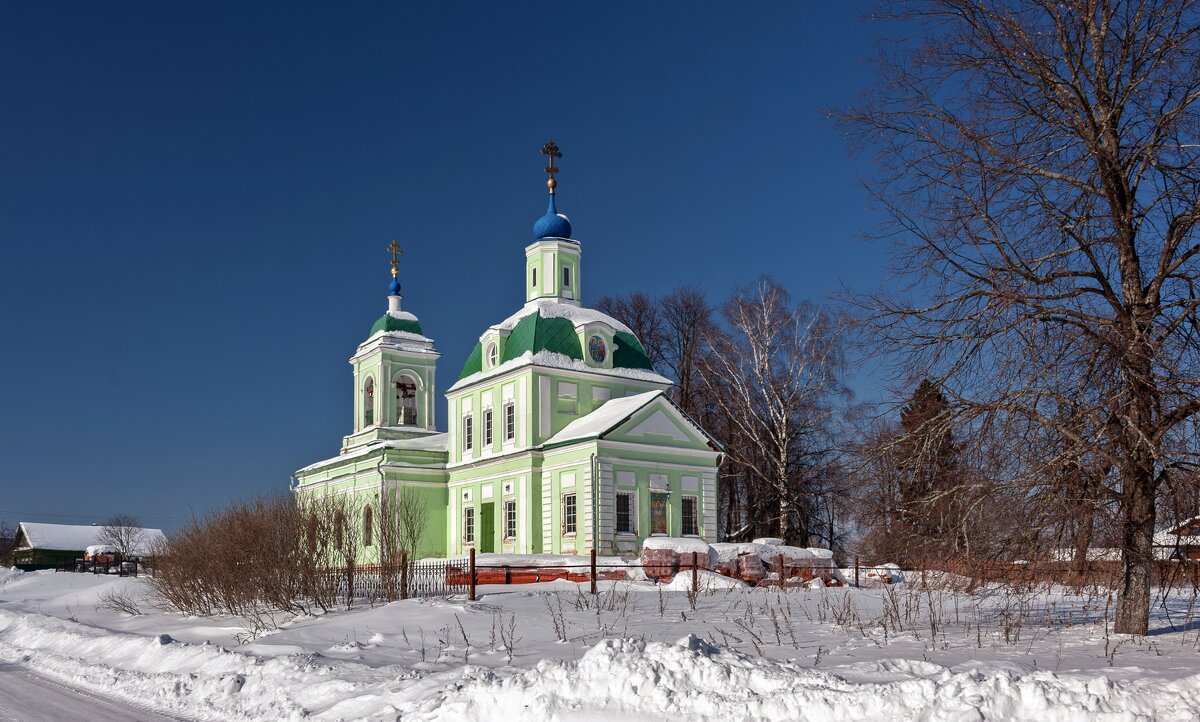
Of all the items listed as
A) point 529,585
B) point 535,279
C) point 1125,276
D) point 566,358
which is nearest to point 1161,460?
point 1125,276

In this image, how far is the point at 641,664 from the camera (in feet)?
29.7

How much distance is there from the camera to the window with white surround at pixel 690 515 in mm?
34000

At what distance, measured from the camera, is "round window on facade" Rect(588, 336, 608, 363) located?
121 feet

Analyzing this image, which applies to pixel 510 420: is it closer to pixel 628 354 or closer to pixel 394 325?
pixel 628 354

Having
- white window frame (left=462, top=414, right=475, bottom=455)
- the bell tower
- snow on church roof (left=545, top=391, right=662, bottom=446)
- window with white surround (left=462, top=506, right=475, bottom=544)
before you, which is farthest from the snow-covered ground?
the bell tower

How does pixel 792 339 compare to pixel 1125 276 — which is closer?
pixel 1125 276

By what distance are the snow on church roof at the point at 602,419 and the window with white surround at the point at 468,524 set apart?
5274 mm

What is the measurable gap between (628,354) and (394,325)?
12.8m

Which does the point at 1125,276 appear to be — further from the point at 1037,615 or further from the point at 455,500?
the point at 455,500

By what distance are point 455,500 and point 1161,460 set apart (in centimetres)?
3088

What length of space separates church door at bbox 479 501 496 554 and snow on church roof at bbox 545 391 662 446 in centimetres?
399

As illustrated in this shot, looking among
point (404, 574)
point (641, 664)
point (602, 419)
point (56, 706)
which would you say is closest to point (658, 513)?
point (602, 419)

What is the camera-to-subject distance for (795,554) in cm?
2873

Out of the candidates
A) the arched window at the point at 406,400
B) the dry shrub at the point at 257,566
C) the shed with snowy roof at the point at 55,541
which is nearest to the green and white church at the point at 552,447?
the arched window at the point at 406,400
